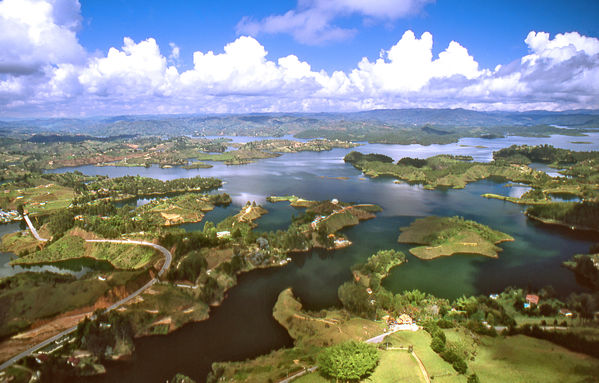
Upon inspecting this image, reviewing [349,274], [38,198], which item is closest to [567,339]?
[349,274]

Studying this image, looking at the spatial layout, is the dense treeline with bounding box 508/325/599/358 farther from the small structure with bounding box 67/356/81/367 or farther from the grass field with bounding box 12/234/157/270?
the grass field with bounding box 12/234/157/270

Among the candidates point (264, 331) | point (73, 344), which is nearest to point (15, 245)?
point (73, 344)

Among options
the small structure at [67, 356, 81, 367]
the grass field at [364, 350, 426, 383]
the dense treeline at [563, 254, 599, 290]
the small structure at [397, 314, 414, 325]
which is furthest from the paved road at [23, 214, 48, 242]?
the dense treeline at [563, 254, 599, 290]

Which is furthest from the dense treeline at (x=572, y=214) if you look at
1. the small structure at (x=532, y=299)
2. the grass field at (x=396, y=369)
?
the grass field at (x=396, y=369)

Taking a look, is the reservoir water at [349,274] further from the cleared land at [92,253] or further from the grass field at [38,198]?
the grass field at [38,198]

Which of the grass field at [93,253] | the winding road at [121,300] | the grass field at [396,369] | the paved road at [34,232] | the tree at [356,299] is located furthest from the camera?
the paved road at [34,232]

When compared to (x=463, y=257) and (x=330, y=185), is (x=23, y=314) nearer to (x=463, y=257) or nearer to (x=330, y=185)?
(x=463, y=257)

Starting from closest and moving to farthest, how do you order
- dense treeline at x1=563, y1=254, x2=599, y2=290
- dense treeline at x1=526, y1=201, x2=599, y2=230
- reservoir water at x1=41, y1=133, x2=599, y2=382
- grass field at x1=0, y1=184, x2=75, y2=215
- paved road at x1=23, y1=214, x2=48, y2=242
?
reservoir water at x1=41, y1=133, x2=599, y2=382 < dense treeline at x1=563, y1=254, x2=599, y2=290 < paved road at x1=23, y1=214, x2=48, y2=242 < dense treeline at x1=526, y1=201, x2=599, y2=230 < grass field at x1=0, y1=184, x2=75, y2=215

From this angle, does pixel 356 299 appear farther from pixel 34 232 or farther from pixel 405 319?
pixel 34 232
